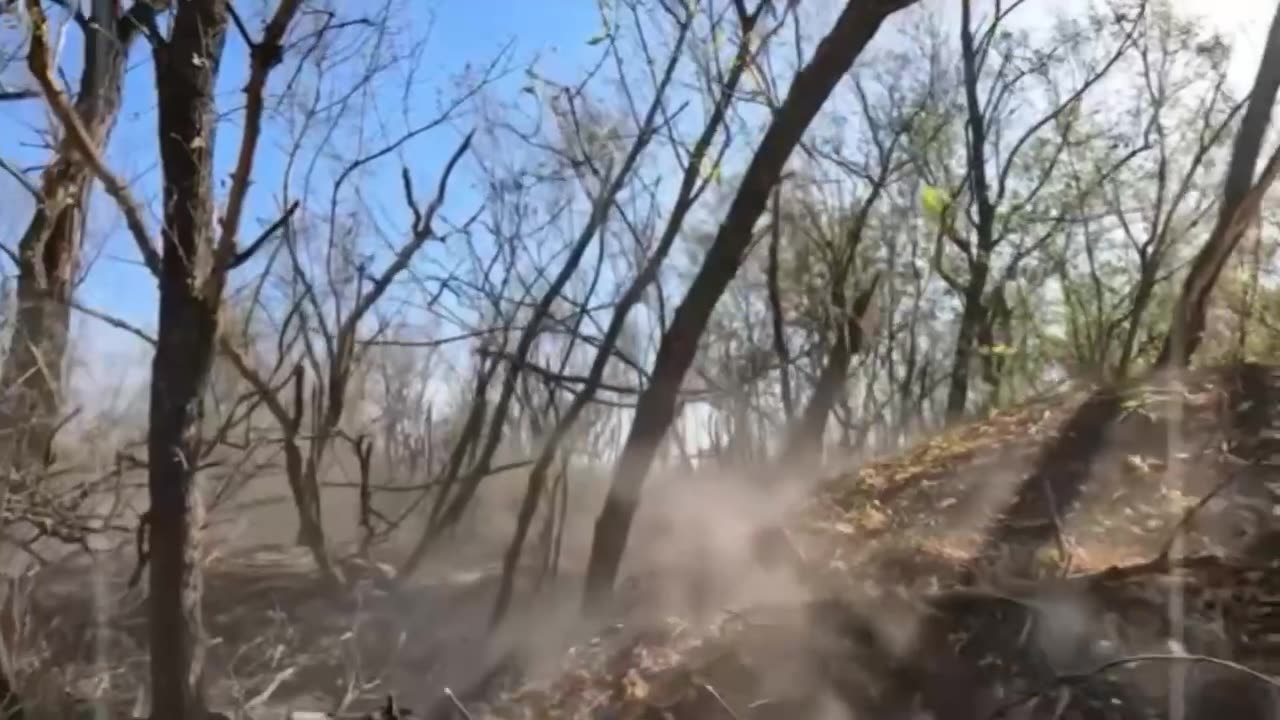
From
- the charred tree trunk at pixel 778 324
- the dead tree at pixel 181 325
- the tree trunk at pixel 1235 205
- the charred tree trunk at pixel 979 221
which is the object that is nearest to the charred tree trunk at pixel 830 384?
the charred tree trunk at pixel 778 324

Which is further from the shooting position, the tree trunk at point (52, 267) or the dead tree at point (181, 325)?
the tree trunk at point (52, 267)

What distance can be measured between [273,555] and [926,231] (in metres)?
11.5

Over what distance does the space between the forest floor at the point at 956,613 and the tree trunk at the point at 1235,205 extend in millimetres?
906

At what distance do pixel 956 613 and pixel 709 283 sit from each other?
2.42 metres

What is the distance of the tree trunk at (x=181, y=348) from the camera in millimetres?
4840

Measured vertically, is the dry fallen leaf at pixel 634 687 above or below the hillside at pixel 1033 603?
below

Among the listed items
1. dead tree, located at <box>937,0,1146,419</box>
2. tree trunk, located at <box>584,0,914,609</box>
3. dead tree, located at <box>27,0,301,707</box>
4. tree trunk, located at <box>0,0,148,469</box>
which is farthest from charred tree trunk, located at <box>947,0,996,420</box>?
dead tree, located at <box>27,0,301,707</box>

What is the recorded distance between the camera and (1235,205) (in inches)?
313

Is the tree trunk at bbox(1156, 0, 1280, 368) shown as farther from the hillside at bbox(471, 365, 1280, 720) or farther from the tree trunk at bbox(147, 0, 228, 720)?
the tree trunk at bbox(147, 0, 228, 720)

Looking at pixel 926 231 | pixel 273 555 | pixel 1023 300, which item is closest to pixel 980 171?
pixel 926 231

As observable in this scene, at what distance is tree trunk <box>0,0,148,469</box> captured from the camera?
240 inches

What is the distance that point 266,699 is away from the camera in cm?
796

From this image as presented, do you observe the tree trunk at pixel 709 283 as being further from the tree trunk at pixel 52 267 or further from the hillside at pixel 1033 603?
the tree trunk at pixel 52 267

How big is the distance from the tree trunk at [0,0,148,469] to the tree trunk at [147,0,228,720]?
2.73 ft
